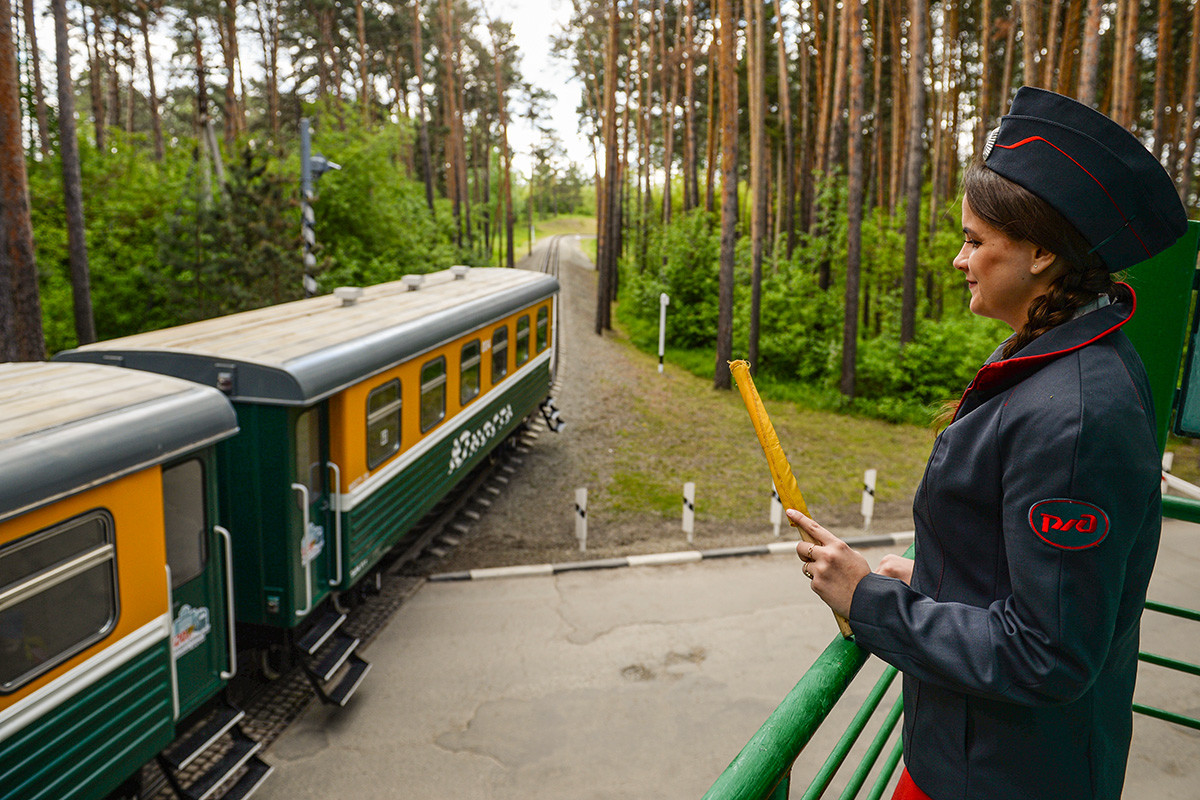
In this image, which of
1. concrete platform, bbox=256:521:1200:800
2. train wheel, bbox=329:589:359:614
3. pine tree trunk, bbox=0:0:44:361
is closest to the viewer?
concrete platform, bbox=256:521:1200:800

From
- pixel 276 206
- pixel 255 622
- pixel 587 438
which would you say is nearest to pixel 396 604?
pixel 255 622

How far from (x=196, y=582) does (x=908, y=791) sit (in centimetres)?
557

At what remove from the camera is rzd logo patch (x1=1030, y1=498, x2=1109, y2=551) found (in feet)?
3.66

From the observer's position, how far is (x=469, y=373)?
11164 mm

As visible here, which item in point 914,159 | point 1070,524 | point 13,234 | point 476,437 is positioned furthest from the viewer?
point 914,159

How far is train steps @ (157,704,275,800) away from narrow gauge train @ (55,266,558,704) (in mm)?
933

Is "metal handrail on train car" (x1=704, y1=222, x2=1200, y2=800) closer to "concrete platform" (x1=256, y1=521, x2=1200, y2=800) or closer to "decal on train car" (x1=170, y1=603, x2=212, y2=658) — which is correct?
"concrete platform" (x1=256, y1=521, x2=1200, y2=800)

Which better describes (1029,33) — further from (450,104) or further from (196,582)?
(450,104)

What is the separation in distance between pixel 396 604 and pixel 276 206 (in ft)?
35.2

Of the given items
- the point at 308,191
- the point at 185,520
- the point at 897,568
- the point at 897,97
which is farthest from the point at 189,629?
the point at 897,97

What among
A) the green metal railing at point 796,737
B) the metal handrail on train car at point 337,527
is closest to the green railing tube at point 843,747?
the green metal railing at point 796,737

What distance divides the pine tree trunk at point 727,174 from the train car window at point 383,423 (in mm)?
10724

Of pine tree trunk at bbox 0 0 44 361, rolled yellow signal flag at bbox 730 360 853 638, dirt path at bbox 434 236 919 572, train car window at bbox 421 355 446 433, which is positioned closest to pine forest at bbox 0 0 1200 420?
pine tree trunk at bbox 0 0 44 361

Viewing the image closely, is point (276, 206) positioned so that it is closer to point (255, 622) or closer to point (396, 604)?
point (396, 604)
